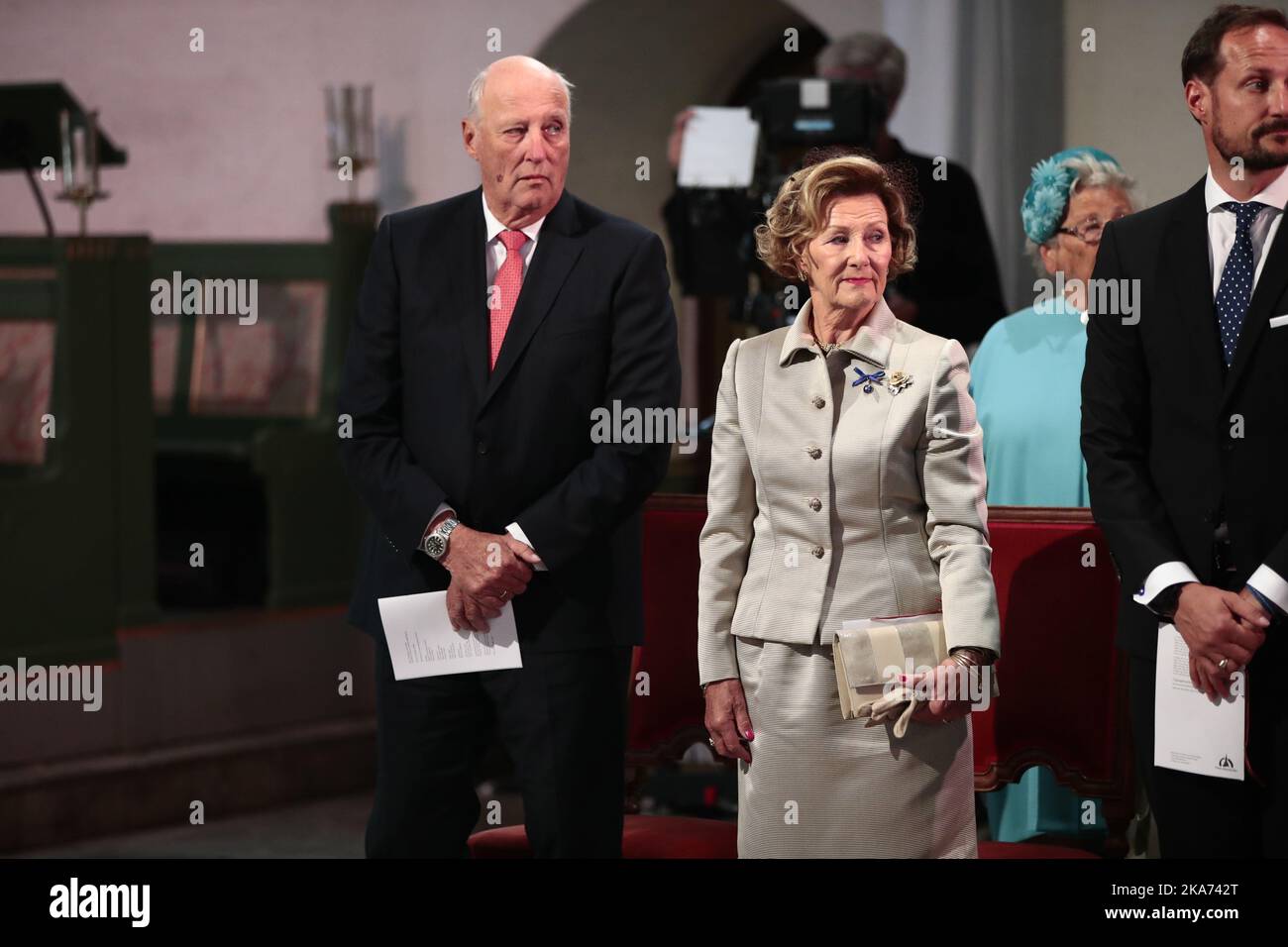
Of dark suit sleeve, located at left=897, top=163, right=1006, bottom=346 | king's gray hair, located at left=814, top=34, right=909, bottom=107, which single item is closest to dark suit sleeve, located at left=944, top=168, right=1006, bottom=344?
dark suit sleeve, located at left=897, top=163, right=1006, bottom=346

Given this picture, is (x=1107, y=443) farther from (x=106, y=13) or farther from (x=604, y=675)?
(x=106, y=13)

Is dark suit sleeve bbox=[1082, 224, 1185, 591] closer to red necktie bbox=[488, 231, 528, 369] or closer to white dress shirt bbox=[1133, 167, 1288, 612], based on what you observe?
white dress shirt bbox=[1133, 167, 1288, 612]

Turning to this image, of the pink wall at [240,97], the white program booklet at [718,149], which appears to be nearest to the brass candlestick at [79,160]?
the pink wall at [240,97]

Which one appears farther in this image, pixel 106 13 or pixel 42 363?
pixel 106 13

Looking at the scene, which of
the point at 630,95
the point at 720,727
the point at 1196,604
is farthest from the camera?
the point at 630,95

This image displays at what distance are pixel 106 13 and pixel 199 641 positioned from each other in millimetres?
3042

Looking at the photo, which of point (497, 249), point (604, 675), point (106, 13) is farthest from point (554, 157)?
point (106, 13)

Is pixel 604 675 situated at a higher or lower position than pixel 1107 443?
lower

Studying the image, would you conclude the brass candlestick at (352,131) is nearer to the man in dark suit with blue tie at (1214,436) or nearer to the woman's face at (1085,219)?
the woman's face at (1085,219)

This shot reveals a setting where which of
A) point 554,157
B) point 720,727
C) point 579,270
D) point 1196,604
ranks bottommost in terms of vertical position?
point 720,727

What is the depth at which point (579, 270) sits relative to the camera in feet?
9.52

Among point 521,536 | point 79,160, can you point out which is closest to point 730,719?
point 521,536

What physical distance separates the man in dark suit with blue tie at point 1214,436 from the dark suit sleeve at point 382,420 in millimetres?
1060

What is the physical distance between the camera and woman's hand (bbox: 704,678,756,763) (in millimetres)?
2703
